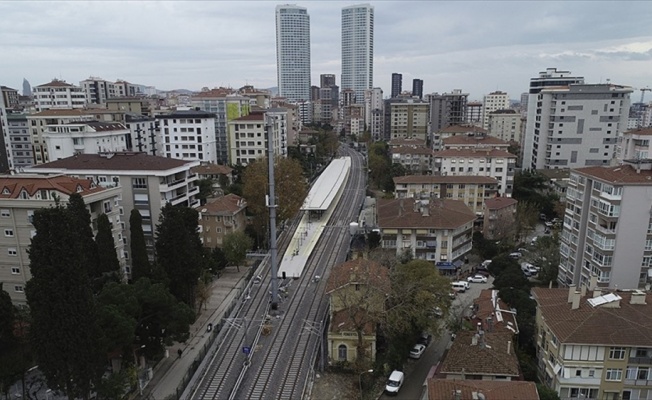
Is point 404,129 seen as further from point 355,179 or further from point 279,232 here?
point 279,232

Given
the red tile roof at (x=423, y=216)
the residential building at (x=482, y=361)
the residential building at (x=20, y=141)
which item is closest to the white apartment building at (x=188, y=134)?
the residential building at (x=20, y=141)

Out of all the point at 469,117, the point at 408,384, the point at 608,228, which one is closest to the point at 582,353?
the point at 408,384

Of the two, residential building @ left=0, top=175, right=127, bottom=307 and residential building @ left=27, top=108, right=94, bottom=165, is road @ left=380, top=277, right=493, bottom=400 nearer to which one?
residential building @ left=0, top=175, right=127, bottom=307

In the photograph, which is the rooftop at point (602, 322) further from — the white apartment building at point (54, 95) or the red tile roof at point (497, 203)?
the white apartment building at point (54, 95)

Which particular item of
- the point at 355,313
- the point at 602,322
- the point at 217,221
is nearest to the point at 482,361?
the point at 602,322

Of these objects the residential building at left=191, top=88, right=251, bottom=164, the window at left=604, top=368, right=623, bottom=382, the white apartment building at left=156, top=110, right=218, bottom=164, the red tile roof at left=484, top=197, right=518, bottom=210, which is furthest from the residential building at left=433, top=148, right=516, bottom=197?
the window at left=604, top=368, right=623, bottom=382
